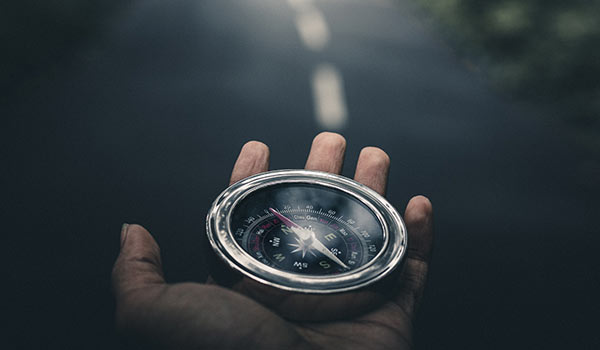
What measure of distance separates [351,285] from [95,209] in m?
2.81

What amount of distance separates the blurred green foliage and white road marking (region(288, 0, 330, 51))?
2.24 m

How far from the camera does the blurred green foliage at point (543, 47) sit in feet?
21.5

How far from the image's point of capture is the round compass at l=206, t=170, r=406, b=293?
2361 mm

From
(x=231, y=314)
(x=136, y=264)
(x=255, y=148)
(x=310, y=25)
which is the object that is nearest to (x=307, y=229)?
(x=231, y=314)

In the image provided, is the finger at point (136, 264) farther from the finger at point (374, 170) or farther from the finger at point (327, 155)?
the finger at point (374, 170)

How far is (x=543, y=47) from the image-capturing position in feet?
23.6

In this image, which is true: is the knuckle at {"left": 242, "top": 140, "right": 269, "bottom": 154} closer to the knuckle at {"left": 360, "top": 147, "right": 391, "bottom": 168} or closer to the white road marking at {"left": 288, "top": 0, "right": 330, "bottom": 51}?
the knuckle at {"left": 360, "top": 147, "right": 391, "bottom": 168}

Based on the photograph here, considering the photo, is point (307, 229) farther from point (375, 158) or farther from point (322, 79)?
point (322, 79)

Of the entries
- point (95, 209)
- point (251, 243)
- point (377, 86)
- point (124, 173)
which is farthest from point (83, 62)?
point (251, 243)

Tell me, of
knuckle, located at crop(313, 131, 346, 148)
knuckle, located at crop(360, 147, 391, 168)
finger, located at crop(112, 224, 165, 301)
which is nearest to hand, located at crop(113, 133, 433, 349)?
finger, located at crop(112, 224, 165, 301)

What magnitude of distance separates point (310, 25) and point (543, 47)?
3833 millimetres

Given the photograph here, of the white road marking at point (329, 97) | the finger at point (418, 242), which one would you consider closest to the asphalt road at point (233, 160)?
the white road marking at point (329, 97)

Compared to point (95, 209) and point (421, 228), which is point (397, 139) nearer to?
point (421, 228)

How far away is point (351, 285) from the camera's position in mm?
2326
